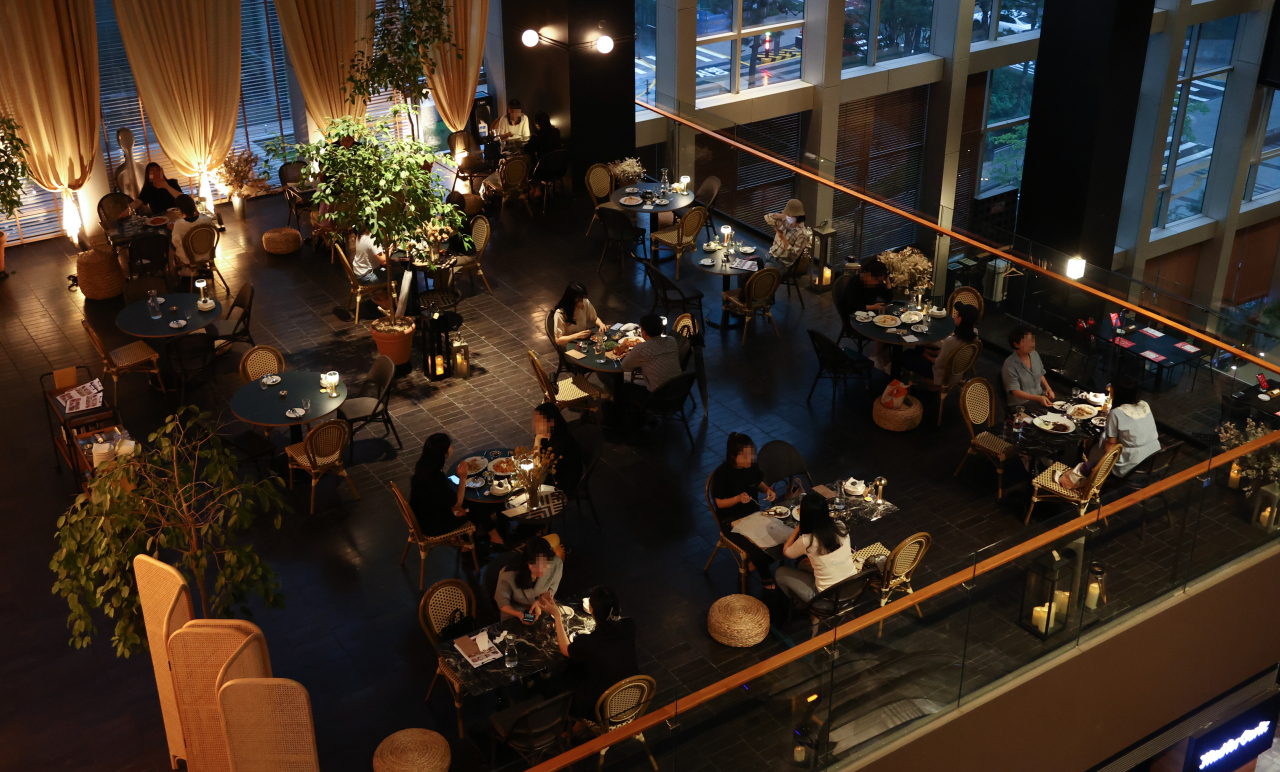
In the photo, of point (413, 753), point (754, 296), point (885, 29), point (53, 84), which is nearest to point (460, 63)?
point (53, 84)

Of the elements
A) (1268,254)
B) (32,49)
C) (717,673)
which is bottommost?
(1268,254)

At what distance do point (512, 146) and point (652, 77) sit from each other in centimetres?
270

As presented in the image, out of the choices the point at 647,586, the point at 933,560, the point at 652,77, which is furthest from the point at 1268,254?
the point at 647,586

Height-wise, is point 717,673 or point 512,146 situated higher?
point 512,146

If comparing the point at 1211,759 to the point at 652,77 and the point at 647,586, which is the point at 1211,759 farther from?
the point at 652,77

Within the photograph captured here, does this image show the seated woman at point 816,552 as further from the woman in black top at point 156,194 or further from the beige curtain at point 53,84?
the beige curtain at point 53,84

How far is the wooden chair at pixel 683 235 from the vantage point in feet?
40.5

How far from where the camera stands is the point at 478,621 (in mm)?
7473

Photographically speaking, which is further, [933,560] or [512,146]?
[512,146]

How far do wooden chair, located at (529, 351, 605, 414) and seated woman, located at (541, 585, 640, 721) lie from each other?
325 cm

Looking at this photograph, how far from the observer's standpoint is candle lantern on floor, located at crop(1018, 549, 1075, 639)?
271 inches

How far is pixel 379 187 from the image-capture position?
9.91 m

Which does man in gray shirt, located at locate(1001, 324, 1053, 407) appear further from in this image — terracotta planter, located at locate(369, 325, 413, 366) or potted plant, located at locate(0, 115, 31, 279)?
potted plant, located at locate(0, 115, 31, 279)

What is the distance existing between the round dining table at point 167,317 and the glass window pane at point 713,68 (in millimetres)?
8425
